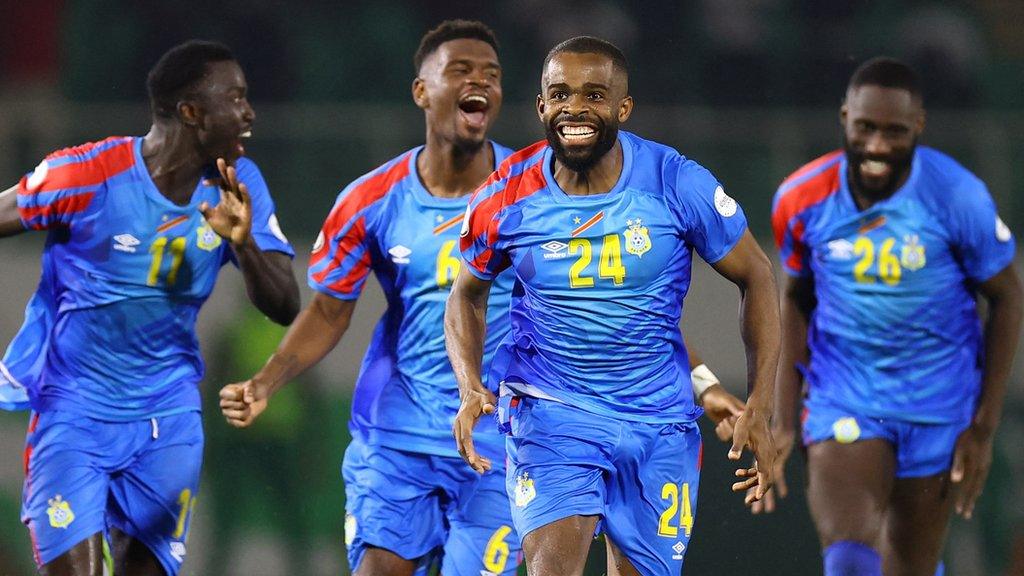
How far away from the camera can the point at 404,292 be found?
17.9ft

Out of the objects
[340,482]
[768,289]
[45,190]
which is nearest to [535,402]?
[768,289]

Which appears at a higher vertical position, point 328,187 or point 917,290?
point 328,187

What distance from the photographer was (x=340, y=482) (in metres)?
7.75

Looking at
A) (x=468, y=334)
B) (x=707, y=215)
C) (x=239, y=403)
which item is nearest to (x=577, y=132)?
(x=707, y=215)

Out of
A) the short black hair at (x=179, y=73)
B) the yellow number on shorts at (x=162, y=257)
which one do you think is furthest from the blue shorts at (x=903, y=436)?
the short black hair at (x=179, y=73)

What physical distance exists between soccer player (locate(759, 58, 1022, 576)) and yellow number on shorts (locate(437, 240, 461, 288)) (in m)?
1.62

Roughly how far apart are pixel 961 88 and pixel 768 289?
690 centimetres

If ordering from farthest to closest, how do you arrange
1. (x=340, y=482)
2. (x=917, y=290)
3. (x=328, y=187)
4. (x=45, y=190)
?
(x=328, y=187) → (x=340, y=482) → (x=917, y=290) → (x=45, y=190)

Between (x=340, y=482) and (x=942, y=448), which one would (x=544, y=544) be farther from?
(x=340, y=482)

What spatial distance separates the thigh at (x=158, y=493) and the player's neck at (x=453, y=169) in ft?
4.20

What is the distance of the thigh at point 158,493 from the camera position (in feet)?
18.0

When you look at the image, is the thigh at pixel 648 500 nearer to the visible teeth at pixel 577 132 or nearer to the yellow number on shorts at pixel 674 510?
the yellow number on shorts at pixel 674 510

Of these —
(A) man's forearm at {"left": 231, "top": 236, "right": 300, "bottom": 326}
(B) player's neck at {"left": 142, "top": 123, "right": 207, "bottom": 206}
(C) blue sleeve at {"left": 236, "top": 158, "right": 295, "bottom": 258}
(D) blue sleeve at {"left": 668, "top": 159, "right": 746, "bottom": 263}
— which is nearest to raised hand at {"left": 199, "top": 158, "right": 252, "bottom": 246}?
(A) man's forearm at {"left": 231, "top": 236, "right": 300, "bottom": 326}

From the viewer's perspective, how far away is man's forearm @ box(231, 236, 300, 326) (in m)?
5.29
